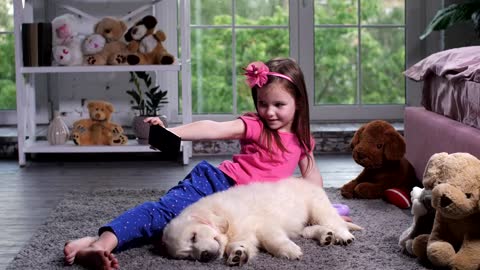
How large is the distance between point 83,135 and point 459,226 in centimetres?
239

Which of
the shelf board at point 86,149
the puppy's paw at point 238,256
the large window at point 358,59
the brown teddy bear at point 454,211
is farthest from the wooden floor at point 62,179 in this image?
the brown teddy bear at point 454,211

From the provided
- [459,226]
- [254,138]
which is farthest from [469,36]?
[459,226]

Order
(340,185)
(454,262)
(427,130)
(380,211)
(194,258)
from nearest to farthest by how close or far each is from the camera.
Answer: (454,262), (194,258), (380,211), (427,130), (340,185)

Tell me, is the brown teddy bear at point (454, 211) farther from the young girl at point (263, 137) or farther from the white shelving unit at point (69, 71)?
the white shelving unit at point (69, 71)

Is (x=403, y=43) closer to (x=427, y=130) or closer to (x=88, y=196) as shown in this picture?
(x=427, y=130)

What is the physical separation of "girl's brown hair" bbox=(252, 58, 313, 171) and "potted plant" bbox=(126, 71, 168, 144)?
1353mm

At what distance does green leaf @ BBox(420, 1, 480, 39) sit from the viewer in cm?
400

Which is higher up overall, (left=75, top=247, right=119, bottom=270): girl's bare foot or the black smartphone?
the black smartphone

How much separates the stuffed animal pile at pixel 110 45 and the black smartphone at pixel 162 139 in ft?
6.06

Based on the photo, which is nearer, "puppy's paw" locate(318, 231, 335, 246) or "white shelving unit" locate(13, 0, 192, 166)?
"puppy's paw" locate(318, 231, 335, 246)

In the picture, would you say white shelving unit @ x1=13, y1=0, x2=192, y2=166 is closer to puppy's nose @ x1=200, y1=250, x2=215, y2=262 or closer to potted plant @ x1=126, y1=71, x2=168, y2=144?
potted plant @ x1=126, y1=71, x2=168, y2=144

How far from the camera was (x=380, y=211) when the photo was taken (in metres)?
2.82

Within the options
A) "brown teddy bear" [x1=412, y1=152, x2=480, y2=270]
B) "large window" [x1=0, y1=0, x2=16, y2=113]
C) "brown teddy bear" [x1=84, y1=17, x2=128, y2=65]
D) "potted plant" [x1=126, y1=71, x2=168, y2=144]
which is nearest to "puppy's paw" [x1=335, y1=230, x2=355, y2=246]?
"brown teddy bear" [x1=412, y1=152, x2=480, y2=270]

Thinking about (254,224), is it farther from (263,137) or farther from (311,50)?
(311,50)
